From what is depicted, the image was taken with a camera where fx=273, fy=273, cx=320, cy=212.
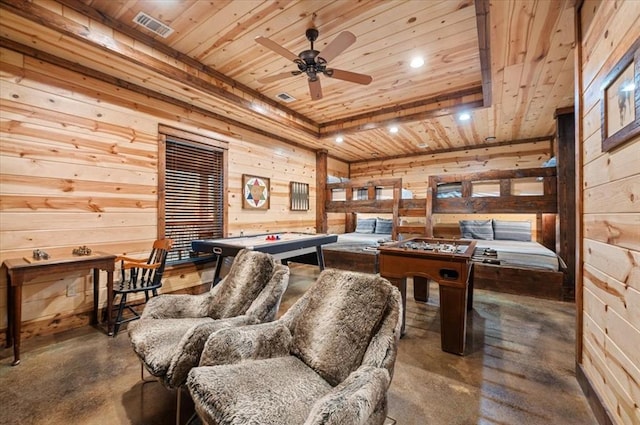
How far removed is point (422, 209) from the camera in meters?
4.98

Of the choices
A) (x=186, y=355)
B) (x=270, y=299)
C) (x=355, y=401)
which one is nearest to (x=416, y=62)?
(x=270, y=299)

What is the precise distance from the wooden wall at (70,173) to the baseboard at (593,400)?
3.94 metres

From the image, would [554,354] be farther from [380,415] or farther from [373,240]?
[373,240]

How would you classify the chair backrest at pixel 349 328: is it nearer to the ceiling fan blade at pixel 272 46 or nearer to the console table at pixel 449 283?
the console table at pixel 449 283

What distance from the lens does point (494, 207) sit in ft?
14.1

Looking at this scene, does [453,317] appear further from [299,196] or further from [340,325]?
[299,196]

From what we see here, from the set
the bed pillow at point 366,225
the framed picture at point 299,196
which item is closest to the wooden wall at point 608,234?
the framed picture at point 299,196

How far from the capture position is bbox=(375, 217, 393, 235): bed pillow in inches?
248

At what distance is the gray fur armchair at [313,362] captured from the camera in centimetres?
95

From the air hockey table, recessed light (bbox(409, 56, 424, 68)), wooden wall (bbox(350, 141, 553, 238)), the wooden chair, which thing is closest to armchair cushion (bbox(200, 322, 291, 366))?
the air hockey table

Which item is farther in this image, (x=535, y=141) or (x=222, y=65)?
(x=535, y=141)

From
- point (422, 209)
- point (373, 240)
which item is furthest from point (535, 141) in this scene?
point (373, 240)

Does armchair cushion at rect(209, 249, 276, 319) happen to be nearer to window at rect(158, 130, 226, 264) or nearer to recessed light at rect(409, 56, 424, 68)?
window at rect(158, 130, 226, 264)

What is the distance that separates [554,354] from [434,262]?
47.2 inches
